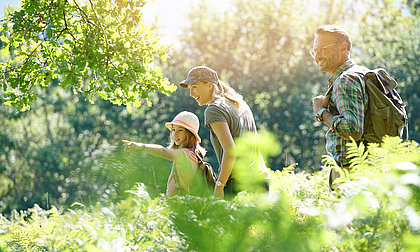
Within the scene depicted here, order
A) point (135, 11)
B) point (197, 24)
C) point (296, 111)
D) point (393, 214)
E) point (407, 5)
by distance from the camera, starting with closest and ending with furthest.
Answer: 1. point (393, 214)
2. point (135, 11)
3. point (296, 111)
4. point (197, 24)
5. point (407, 5)

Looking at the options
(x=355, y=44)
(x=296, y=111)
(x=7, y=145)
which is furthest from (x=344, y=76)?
(x=7, y=145)

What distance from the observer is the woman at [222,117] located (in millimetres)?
3297

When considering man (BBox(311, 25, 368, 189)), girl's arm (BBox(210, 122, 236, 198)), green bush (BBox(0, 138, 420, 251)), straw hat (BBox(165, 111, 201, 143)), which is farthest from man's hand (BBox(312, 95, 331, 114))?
green bush (BBox(0, 138, 420, 251))

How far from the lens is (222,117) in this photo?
11.0 ft

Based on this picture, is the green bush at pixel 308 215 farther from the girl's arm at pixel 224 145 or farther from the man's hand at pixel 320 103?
the girl's arm at pixel 224 145

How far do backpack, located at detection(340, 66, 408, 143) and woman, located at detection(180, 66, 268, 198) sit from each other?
666 millimetres

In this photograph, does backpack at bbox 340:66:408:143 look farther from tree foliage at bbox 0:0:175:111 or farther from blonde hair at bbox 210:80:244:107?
tree foliage at bbox 0:0:175:111

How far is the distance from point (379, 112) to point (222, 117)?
1.05 m

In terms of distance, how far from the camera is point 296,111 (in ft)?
70.3

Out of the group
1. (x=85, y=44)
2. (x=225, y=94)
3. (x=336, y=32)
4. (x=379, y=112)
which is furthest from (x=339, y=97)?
(x=85, y=44)

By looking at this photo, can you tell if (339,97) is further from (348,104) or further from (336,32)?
(336,32)

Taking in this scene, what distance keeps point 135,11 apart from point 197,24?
18845mm

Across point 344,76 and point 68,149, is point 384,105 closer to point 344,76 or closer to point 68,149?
point 344,76

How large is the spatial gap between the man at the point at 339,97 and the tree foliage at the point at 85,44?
1.89 metres
